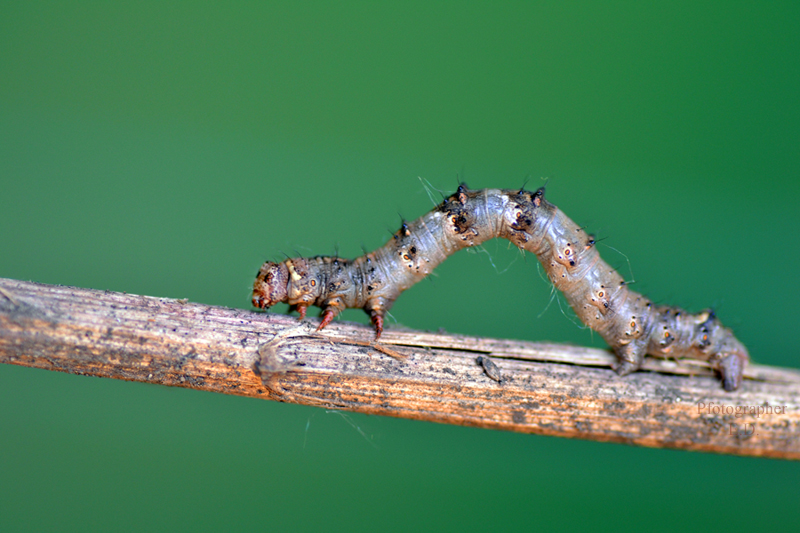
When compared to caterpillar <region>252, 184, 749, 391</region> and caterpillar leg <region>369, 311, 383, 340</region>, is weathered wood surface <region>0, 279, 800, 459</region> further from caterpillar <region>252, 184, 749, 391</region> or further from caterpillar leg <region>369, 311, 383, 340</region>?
caterpillar <region>252, 184, 749, 391</region>

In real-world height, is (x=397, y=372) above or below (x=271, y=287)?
below

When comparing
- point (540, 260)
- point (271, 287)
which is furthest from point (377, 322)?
point (540, 260)

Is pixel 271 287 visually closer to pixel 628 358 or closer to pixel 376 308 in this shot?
pixel 376 308

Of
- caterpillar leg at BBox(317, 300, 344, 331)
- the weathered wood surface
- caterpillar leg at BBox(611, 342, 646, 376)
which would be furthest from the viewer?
caterpillar leg at BBox(611, 342, 646, 376)

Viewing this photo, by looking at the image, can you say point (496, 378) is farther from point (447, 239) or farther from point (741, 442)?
point (741, 442)

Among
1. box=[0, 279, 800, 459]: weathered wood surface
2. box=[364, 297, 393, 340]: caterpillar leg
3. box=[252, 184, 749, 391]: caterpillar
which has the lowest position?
box=[0, 279, 800, 459]: weathered wood surface

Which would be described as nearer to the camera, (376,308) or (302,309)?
(302,309)

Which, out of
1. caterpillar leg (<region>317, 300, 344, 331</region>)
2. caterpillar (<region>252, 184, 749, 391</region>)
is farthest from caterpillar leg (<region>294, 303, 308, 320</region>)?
caterpillar leg (<region>317, 300, 344, 331</region>)
